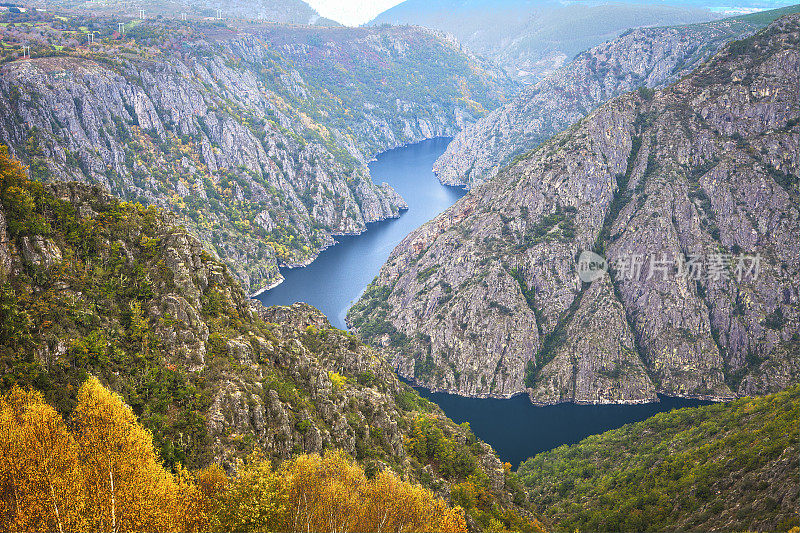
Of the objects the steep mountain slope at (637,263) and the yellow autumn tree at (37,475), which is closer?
the yellow autumn tree at (37,475)

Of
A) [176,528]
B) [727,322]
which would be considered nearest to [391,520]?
[176,528]

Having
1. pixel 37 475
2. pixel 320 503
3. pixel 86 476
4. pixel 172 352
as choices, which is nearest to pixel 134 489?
pixel 86 476

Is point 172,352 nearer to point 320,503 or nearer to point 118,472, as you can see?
point 118,472

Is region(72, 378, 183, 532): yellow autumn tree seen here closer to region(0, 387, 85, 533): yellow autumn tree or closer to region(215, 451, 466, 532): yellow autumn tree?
region(0, 387, 85, 533): yellow autumn tree

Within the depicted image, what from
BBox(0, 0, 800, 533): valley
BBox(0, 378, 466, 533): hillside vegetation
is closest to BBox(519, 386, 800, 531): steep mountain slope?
BBox(0, 0, 800, 533): valley

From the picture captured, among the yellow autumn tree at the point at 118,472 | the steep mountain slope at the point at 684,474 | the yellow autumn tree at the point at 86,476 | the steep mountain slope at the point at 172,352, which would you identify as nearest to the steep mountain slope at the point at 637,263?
the steep mountain slope at the point at 684,474

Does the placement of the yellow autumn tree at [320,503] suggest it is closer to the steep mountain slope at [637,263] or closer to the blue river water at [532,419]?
the blue river water at [532,419]
